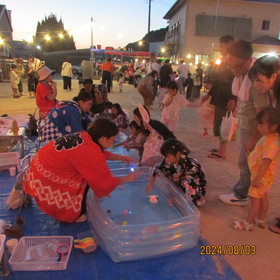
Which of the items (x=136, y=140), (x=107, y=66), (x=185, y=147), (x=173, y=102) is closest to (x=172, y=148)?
(x=185, y=147)

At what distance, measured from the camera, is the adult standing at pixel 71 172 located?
7.25 ft

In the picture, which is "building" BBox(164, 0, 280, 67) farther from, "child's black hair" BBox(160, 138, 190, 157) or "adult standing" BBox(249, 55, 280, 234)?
"adult standing" BBox(249, 55, 280, 234)

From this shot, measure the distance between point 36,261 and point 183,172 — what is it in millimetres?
1628

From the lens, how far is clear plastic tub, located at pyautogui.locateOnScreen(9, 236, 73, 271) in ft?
6.64

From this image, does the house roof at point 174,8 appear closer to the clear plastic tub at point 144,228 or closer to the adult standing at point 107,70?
the adult standing at point 107,70

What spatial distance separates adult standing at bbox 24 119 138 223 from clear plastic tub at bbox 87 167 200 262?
0.22 metres

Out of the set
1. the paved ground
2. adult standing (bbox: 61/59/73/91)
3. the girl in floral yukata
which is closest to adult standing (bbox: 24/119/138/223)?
the paved ground

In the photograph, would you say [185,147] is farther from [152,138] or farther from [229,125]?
[229,125]

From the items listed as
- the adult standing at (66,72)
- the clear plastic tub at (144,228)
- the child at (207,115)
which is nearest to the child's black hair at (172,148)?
the clear plastic tub at (144,228)

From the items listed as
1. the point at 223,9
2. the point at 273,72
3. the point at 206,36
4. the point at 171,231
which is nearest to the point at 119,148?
the point at 171,231

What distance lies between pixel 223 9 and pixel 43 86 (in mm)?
19117

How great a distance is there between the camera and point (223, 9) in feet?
65.8

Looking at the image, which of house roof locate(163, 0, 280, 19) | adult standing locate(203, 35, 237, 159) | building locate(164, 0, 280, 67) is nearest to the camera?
adult standing locate(203, 35, 237, 159)

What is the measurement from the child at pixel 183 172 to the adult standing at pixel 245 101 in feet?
1.50
